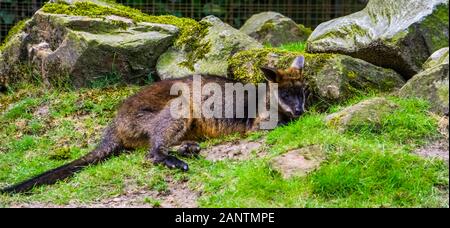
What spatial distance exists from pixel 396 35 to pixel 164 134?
2847 millimetres

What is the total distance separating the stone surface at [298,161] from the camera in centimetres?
628

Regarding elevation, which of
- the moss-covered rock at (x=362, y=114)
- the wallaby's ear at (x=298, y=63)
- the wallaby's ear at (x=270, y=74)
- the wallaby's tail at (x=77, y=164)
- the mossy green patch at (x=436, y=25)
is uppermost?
the mossy green patch at (x=436, y=25)

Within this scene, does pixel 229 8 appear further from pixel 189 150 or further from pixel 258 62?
pixel 189 150

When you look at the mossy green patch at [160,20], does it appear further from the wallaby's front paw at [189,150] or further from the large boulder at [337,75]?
the wallaby's front paw at [189,150]

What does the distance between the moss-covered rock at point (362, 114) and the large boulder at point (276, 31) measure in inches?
180

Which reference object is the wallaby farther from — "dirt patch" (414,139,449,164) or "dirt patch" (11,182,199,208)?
"dirt patch" (414,139,449,164)

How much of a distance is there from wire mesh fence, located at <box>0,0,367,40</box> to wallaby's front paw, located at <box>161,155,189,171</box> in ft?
20.4

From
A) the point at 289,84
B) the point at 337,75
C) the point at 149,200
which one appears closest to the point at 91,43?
the point at 289,84

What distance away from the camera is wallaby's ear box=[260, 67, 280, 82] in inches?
307

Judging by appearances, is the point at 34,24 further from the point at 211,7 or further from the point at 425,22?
the point at 425,22

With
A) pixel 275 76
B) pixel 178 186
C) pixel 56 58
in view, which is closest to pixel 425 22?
pixel 275 76

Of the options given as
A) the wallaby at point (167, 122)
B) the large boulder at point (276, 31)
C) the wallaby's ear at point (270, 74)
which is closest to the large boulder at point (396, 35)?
the wallaby at point (167, 122)

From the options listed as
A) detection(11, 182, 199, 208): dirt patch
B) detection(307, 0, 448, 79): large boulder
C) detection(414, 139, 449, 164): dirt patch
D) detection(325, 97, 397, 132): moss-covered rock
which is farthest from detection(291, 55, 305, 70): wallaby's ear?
detection(11, 182, 199, 208): dirt patch

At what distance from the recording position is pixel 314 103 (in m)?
8.08
